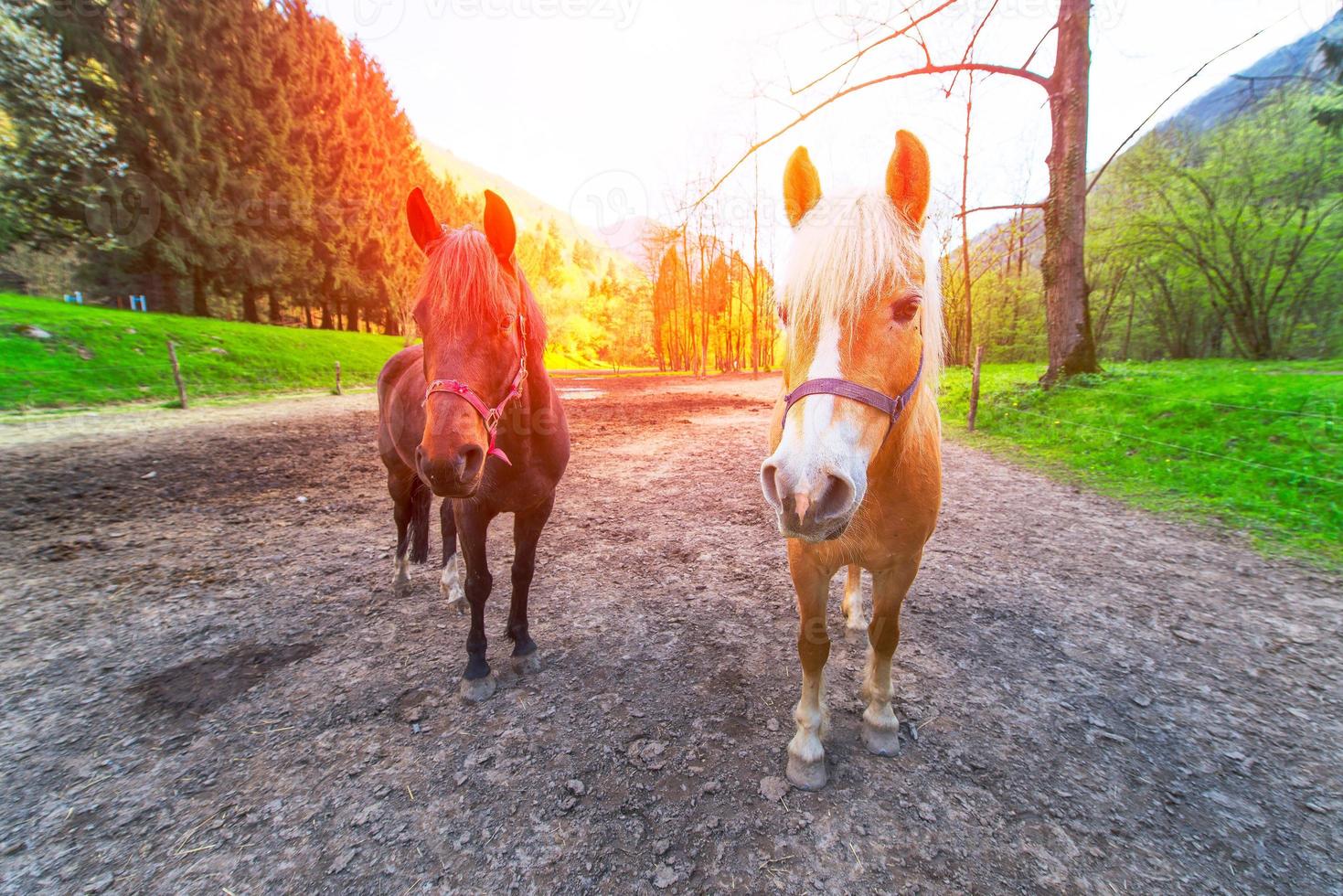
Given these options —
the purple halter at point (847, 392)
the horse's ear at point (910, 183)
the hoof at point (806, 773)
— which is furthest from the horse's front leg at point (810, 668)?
the horse's ear at point (910, 183)

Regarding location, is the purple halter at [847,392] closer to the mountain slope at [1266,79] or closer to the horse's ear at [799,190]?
the horse's ear at [799,190]

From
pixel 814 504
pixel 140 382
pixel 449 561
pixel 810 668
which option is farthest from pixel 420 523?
pixel 140 382

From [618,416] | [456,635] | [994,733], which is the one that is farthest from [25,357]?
[994,733]

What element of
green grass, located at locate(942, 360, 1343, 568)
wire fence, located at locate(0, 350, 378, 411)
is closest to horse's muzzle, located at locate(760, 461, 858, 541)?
green grass, located at locate(942, 360, 1343, 568)

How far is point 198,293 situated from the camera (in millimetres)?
21109

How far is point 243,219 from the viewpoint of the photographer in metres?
21.1

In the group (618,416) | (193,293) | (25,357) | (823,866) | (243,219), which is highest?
(243,219)

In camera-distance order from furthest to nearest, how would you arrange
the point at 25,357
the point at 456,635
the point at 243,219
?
the point at 243,219
the point at 25,357
the point at 456,635

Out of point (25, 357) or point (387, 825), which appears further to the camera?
point (25, 357)

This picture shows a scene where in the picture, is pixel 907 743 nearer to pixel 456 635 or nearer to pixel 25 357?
pixel 456 635

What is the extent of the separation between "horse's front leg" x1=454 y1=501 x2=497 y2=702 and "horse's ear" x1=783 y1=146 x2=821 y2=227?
7.03 ft

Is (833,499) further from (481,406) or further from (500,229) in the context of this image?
(500,229)

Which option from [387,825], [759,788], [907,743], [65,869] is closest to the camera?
[65,869]

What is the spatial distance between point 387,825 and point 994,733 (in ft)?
9.49
